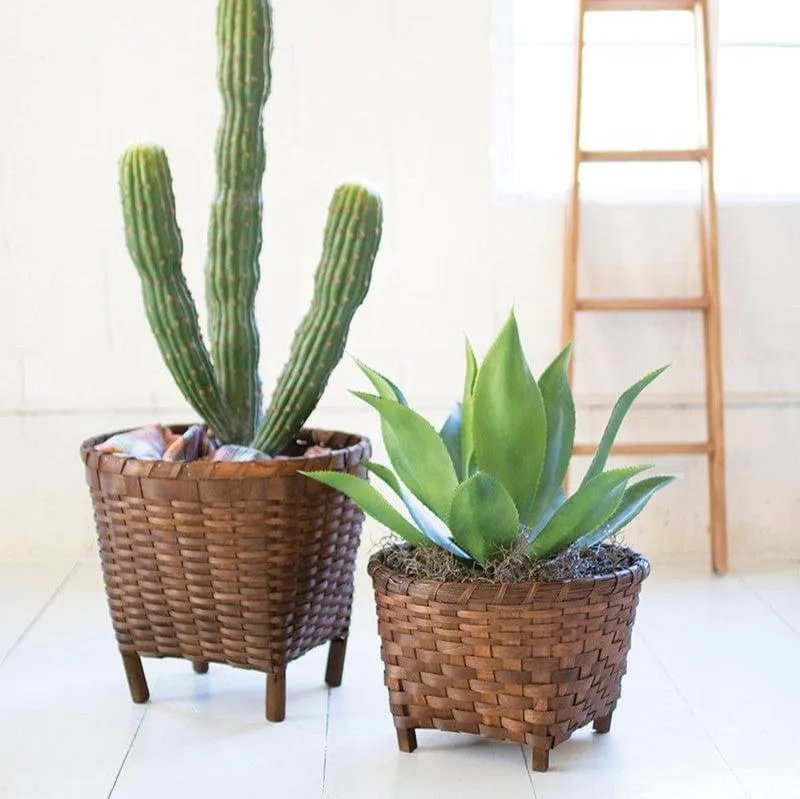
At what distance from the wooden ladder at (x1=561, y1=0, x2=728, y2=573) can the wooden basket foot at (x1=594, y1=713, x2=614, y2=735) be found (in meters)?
1.16

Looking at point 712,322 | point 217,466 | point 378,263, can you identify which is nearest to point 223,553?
point 217,466

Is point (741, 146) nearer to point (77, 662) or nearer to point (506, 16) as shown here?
point (506, 16)

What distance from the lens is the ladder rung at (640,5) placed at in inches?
121

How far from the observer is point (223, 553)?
1.99 meters

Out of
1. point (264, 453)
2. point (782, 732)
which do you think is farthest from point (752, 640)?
point (264, 453)

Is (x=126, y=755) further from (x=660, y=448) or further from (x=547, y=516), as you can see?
(x=660, y=448)

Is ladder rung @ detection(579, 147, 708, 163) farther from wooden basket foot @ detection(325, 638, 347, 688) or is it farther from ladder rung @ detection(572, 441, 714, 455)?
wooden basket foot @ detection(325, 638, 347, 688)

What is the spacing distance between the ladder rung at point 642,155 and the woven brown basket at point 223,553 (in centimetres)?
129

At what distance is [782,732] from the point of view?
6.79ft

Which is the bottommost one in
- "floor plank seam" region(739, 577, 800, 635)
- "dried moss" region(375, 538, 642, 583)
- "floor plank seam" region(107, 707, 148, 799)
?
"floor plank seam" region(107, 707, 148, 799)

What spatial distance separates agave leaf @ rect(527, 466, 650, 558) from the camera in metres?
1.77

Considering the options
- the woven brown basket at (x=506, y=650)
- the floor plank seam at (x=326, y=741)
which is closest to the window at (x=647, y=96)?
the floor plank seam at (x=326, y=741)

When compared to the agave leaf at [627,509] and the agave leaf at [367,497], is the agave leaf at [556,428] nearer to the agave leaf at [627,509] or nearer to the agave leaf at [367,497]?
the agave leaf at [627,509]

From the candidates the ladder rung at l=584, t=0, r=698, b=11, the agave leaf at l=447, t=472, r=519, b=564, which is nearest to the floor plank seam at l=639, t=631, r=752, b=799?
the agave leaf at l=447, t=472, r=519, b=564
